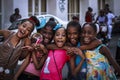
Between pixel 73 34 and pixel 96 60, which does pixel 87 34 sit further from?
pixel 96 60

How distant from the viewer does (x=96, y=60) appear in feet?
11.5

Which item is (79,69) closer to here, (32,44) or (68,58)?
(68,58)

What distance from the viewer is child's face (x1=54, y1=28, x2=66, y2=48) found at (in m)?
3.59

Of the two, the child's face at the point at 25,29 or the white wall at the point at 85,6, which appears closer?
the child's face at the point at 25,29

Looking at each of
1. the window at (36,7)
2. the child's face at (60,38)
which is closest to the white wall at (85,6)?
the window at (36,7)

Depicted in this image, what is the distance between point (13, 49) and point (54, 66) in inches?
18.0

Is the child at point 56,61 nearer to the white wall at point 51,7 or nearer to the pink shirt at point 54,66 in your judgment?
the pink shirt at point 54,66

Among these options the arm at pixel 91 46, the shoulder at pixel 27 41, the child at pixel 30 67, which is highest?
the shoulder at pixel 27 41

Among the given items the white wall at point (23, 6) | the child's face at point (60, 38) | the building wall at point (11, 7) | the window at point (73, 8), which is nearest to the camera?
the child's face at point (60, 38)

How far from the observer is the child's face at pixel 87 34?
361 centimetres

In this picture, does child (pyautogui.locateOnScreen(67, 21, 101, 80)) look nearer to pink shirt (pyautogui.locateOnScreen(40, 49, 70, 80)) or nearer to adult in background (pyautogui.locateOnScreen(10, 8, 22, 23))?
pink shirt (pyautogui.locateOnScreen(40, 49, 70, 80))

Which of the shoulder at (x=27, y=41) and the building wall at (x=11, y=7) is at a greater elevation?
the building wall at (x=11, y=7)

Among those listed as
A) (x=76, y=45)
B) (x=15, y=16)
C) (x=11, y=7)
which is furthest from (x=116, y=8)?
(x=76, y=45)

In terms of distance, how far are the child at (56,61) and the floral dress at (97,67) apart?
11cm
